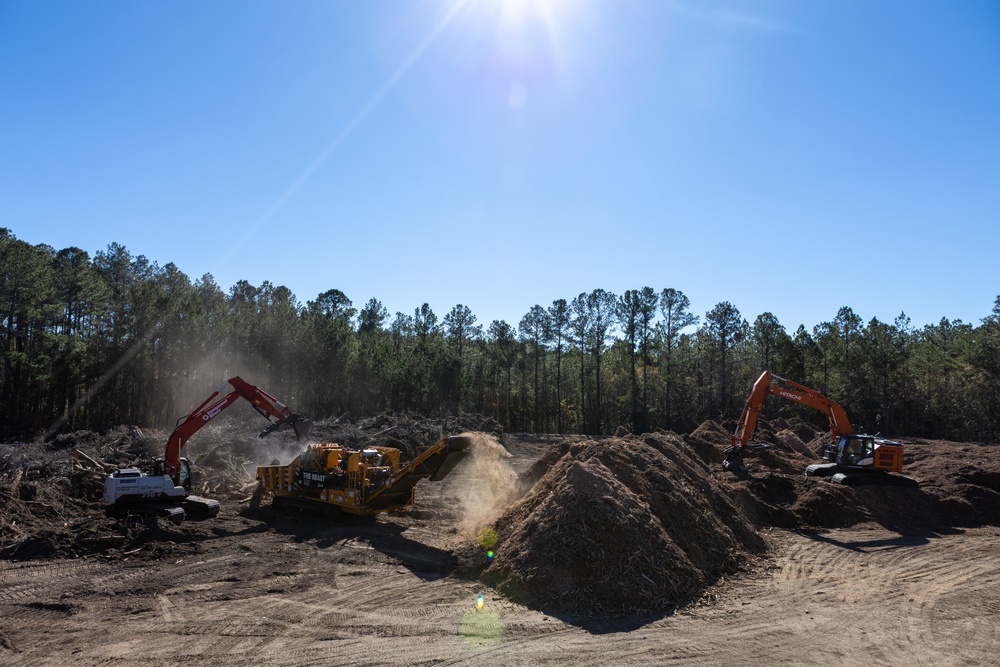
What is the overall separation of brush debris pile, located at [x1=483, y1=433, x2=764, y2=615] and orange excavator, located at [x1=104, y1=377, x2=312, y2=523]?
25.7ft

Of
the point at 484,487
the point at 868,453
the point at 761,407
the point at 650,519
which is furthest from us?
the point at 761,407

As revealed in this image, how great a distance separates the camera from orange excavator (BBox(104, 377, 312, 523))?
47.4 ft

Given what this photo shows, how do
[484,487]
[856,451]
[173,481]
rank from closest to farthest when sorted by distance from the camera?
[173,481] → [856,451] → [484,487]

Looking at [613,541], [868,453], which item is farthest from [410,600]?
[868,453]

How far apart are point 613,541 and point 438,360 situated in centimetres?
4680

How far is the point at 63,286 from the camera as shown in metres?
38.9

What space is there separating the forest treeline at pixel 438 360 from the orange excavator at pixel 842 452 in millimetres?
26413

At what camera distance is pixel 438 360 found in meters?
56.5

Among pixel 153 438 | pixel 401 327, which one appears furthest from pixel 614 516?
pixel 401 327

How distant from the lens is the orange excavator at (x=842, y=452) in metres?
19.5

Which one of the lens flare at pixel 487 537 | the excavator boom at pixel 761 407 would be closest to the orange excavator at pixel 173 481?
the lens flare at pixel 487 537

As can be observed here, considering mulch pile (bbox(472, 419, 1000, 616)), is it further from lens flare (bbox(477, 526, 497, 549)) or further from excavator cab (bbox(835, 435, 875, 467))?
excavator cab (bbox(835, 435, 875, 467))

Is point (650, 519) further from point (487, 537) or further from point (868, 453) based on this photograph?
point (868, 453)

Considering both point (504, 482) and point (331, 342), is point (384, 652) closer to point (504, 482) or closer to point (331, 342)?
point (504, 482)
